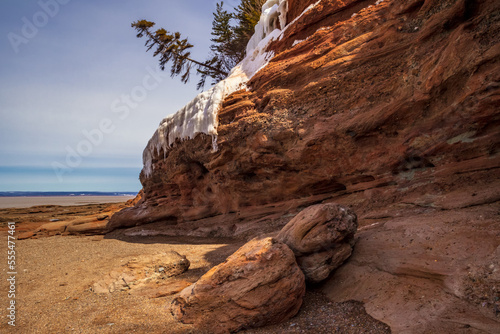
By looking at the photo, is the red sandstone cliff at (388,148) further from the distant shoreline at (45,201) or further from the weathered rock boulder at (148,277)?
the distant shoreline at (45,201)

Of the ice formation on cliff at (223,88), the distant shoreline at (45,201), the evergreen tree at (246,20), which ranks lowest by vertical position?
the distant shoreline at (45,201)

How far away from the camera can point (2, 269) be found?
24.0 ft

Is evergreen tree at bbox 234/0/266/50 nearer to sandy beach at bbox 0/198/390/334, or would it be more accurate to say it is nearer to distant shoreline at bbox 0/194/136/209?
sandy beach at bbox 0/198/390/334

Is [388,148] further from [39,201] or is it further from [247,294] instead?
[39,201]

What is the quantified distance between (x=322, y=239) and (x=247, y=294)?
1.36 meters

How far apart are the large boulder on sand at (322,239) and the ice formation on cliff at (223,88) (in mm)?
6130

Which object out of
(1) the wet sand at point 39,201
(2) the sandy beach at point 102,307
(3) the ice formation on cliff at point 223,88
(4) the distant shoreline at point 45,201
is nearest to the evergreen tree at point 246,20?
(3) the ice formation on cliff at point 223,88

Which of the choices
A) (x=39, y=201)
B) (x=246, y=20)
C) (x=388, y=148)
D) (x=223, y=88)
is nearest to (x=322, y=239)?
(x=388, y=148)

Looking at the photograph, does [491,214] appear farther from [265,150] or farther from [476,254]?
[265,150]

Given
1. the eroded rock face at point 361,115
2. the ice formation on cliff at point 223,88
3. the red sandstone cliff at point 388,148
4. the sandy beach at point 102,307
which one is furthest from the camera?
the ice formation on cliff at point 223,88

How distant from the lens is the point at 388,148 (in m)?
6.68

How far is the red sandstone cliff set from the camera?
137 inches

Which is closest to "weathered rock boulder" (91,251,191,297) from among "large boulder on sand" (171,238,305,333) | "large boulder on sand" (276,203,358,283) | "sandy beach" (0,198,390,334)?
"sandy beach" (0,198,390,334)

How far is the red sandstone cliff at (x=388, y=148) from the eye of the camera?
11.4 ft
